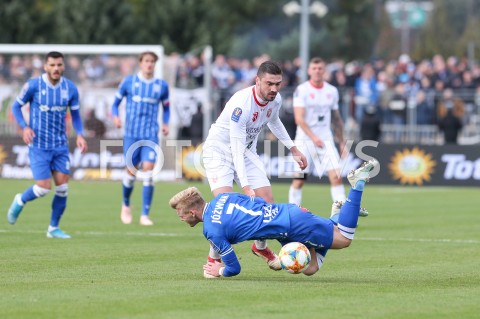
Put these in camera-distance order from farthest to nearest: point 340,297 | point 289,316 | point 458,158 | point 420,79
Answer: point 420,79, point 458,158, point 340,297, point 289,316

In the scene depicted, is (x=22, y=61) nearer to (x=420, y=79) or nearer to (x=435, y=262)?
(x=420, y=79)

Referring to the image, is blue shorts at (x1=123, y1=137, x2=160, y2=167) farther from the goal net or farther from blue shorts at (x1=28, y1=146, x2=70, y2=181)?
the goal net

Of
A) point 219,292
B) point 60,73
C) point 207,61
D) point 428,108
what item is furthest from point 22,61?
point 219,292

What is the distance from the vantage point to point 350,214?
35.0 ft

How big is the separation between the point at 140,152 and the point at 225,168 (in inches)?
227

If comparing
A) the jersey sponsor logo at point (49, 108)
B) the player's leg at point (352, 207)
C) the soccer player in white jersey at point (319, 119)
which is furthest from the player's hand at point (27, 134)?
the player's leg at point (352, 207)

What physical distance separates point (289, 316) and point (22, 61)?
2226 cm

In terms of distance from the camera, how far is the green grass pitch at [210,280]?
8.88 meters

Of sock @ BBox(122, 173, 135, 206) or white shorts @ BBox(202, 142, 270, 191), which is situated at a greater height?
white shorts @ BBox(202, 142, 270, 191)

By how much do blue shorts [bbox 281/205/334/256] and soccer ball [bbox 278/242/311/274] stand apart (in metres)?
0.13

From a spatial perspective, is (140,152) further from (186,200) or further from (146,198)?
(186,200)

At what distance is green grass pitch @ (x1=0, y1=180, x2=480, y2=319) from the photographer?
29.1 ft

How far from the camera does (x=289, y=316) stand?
8516mm

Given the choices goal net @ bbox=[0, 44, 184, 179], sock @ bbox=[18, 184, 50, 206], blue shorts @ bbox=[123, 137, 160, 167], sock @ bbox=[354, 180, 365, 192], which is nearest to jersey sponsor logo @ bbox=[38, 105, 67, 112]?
sock @ bbox=[18, 184, 50, 206]
